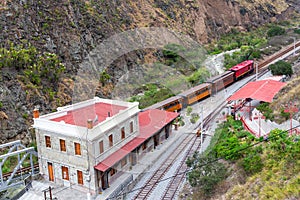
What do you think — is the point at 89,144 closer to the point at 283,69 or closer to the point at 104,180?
the point at 104,180

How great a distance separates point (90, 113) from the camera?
69.8 ft

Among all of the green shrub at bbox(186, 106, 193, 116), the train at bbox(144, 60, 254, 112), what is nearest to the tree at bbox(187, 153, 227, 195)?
the train at bbox(144, 60, 254, 112)

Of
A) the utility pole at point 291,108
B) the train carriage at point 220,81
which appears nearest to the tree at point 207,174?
the utility pole at point 291,108

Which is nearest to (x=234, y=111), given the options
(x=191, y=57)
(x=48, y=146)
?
(x=48, y=146)

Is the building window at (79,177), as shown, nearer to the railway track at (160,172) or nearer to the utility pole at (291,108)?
the railway track at (160,172)

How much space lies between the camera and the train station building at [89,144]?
18531mm

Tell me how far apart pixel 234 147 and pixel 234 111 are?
766 cm

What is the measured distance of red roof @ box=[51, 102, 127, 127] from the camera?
65.5 feet

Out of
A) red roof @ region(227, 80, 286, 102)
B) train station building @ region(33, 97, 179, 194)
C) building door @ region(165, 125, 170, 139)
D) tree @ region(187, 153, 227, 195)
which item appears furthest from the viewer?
red roof @ region(227, 80, 286, 102)

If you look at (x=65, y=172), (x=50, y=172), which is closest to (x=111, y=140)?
(x=65, y=172)

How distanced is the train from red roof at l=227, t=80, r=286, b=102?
14.1 ft

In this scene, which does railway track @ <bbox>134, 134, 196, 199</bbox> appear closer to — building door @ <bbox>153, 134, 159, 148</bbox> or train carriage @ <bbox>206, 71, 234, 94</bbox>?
building door @ <bbox>153, 134, 159, 148</bbox>

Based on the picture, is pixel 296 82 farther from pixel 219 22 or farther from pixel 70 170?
pixel 219 22

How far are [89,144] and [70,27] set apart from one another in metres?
22.3
